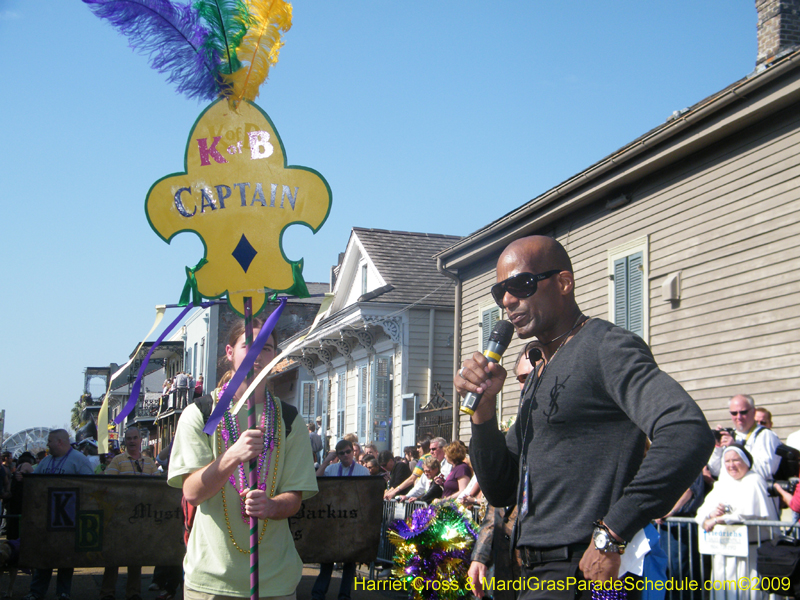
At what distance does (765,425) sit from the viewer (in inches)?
321

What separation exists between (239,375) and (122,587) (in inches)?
324

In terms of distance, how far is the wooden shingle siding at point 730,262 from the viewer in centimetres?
905

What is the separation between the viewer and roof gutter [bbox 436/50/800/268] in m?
9.07

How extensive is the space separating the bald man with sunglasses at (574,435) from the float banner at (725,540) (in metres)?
4.21

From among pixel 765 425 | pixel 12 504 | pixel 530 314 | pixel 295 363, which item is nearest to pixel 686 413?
pixel 530 314

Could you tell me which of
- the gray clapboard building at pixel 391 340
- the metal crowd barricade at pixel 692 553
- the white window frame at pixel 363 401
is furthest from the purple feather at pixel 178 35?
the white window frame at pixel 363 401

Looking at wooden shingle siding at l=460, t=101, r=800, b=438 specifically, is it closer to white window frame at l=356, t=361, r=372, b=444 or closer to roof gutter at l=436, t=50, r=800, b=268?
roof gutter at l=436, t=50, r=800, b=268

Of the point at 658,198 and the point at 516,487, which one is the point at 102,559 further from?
the point at 658,198

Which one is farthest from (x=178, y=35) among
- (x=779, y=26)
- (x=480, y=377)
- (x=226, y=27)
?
(x=779, y=26)

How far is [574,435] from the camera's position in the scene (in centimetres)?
253

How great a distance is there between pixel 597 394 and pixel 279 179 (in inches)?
80.2

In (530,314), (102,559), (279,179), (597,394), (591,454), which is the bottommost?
(102,559)

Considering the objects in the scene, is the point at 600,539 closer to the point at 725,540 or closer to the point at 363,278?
the point at 725,540

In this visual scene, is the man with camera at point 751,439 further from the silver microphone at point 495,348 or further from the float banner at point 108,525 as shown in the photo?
the silver microphone at point 495,348
